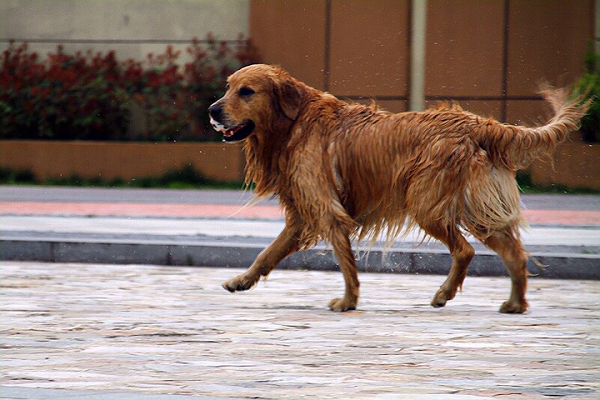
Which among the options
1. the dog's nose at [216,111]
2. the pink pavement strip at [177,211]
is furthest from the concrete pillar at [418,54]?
the dog's nose at [216,111]

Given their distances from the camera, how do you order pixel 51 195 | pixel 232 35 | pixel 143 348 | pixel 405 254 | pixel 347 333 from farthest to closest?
1. pixel 232 35
2. pixel 51 195
3. pixel 405 254
4. pixel 347 333
5. pixel 143 348

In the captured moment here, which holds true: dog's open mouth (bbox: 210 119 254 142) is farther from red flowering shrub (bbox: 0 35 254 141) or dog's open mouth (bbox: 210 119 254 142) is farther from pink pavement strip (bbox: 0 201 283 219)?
red flowering shrub (bbox: 0 35 254 141)

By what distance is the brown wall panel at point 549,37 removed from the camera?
15.7 metres

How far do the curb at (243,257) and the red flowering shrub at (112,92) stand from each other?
8512 mm

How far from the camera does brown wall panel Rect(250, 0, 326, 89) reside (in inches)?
664

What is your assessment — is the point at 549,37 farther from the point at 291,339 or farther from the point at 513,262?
the point at 291,339

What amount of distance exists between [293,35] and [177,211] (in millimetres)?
5166

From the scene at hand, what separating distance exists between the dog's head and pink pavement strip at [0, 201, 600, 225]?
505cm

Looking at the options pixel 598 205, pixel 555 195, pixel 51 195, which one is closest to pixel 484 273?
pixel 598 205

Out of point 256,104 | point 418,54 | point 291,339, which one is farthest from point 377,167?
point 418,54

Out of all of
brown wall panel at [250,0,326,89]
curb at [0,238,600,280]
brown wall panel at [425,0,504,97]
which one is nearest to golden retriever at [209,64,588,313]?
curb at [0,238,600,280]

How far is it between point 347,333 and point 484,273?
3.07 metres

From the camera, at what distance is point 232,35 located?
17734 millimetres

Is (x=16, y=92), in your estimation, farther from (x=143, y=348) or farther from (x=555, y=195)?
(x=143, y=348)
